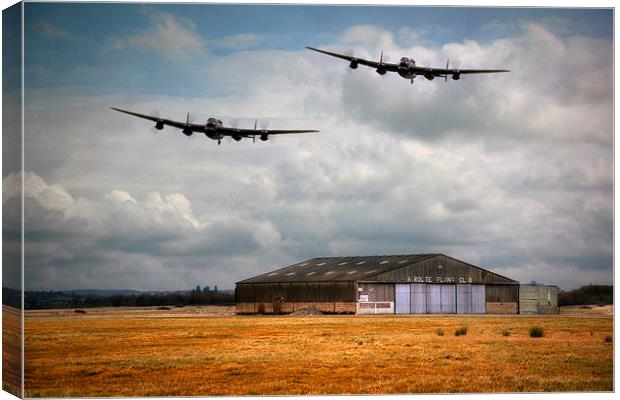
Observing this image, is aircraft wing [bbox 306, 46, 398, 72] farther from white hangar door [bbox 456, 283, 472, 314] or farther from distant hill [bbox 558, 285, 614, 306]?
white hangar door [bbox 456, 283, 472, 314]

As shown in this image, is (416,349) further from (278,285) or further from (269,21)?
(278,285)

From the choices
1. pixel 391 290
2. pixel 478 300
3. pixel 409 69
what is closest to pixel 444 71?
pixel 409 69

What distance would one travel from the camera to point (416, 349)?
42500 mm

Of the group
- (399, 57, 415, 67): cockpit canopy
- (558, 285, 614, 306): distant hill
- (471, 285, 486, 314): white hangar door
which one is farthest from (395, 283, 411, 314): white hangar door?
(399, 57, 415, 67): cockpit canopy

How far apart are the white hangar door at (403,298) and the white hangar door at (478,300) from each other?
5.90 metres

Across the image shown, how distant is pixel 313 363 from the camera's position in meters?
37.8

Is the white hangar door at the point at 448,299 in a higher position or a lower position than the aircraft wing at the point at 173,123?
lower

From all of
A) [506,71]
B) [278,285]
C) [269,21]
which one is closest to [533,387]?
[506,71]

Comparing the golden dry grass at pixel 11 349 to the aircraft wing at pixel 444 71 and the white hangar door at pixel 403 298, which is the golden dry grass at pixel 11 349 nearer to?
the aircraft wing at pixel 444 71

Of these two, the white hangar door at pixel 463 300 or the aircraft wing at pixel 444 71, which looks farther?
the white hangar door at pixel 463 300

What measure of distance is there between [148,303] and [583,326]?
6840 cm

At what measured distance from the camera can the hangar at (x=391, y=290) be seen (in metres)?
80.5

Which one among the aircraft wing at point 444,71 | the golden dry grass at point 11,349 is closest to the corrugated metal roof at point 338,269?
the aircraft wing at point 444,71

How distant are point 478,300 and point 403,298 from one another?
7.11m
